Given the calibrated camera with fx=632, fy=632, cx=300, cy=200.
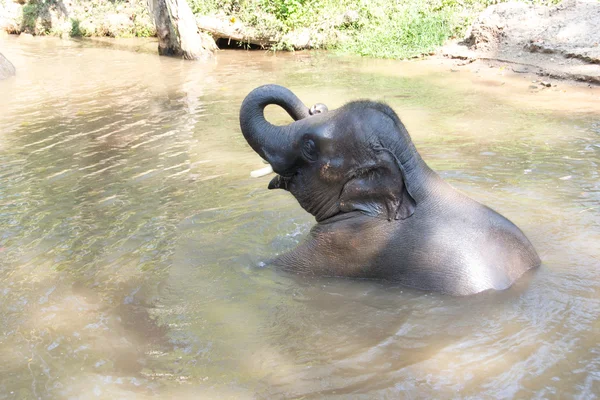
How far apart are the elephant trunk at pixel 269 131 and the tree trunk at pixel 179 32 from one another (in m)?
14.1

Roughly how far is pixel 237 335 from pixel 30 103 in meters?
10.3

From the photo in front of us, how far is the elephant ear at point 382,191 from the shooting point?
4836 millimetres

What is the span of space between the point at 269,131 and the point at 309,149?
0.38 metres

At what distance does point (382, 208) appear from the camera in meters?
4.93

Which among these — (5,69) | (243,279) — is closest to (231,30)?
(5,69)

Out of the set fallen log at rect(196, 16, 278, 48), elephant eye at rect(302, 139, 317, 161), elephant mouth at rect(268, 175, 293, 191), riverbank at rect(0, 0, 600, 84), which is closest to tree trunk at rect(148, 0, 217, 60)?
fallen log at rect(196, 16, 278, 48)

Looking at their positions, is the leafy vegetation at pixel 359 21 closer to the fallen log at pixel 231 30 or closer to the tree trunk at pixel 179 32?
the fallen log at pixel 231 30

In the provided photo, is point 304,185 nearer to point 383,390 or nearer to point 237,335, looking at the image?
point 237,335

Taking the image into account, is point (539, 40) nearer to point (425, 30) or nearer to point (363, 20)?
point (425, 30)

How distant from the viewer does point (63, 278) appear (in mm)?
5500

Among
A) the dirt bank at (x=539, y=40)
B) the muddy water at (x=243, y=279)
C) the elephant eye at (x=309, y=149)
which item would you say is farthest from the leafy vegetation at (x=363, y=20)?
the elephant eye at (x=309, y=149)

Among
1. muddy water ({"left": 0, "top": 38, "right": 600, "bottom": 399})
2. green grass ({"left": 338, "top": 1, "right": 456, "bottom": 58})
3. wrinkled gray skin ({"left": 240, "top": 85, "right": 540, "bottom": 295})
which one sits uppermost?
green grass ({"left": 338, "top": 1, "right": 456, "bottom": 58})

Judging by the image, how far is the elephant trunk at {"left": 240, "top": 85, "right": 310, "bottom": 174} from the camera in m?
5.15

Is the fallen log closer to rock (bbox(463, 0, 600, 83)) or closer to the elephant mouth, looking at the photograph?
rock (bbox(463, 0, 600, 83))
